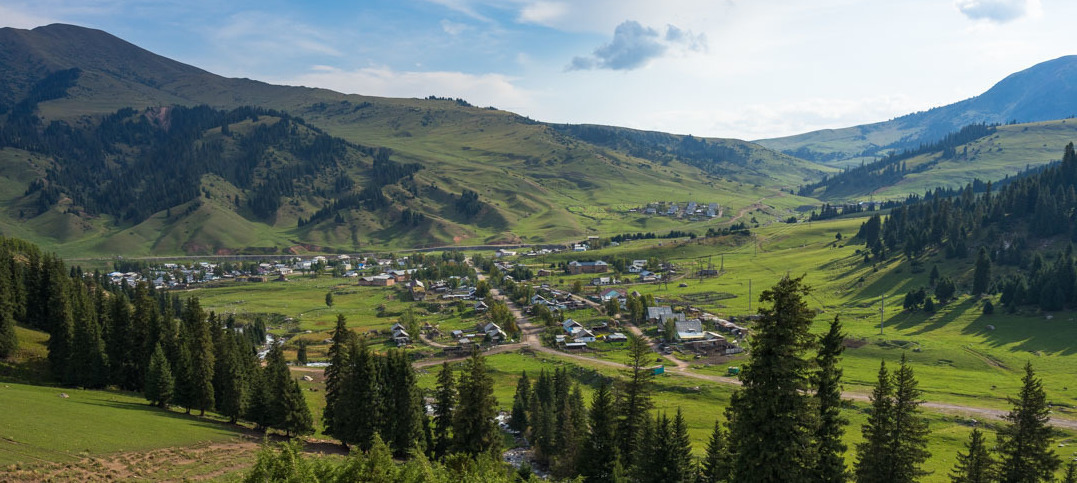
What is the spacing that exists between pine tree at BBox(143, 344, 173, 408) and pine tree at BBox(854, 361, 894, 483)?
67.8 m

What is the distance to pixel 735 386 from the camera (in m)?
100

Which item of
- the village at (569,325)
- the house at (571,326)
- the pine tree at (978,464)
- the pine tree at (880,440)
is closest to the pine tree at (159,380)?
the village at (569,325)

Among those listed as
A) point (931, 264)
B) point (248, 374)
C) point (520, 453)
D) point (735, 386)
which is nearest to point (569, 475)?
point (520, 453)

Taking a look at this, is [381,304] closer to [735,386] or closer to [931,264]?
[735,386]

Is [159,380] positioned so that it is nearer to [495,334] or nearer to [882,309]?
[495,334]

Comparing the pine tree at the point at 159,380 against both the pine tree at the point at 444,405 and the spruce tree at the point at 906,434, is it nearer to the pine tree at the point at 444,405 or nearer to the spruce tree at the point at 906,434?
the pine tree at the point at 444,405

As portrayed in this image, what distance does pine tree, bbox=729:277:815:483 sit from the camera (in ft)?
89.7

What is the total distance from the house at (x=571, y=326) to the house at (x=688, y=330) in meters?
22.5

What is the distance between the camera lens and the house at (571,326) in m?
136

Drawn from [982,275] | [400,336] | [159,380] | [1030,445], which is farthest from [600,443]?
[982,275]

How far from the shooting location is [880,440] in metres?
34.2

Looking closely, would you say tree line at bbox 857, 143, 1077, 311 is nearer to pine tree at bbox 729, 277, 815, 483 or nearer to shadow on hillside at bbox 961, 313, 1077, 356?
shadow on hillside at bbox 961, 313, 1077, 356

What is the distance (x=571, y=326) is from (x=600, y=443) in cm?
8687

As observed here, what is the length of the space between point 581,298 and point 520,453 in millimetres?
96808
